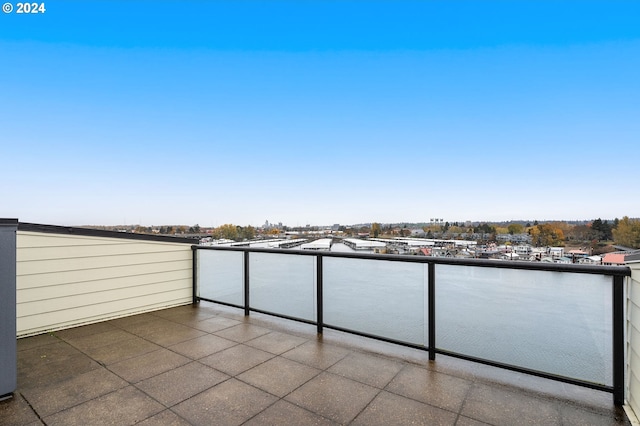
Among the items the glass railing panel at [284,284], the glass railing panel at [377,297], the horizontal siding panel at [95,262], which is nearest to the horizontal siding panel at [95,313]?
the horizontal siding panel at [95,262]

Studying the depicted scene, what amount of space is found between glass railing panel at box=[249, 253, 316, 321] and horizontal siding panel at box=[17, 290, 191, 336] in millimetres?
1522

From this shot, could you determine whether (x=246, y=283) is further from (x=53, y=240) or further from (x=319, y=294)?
(x=53, y=240)

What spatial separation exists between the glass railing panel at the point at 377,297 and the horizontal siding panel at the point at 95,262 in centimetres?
276

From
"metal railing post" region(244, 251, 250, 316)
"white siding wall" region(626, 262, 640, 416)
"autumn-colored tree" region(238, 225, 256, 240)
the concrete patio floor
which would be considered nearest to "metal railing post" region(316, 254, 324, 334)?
the concrete patio floor

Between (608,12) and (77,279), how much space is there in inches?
528

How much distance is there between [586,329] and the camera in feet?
6.98

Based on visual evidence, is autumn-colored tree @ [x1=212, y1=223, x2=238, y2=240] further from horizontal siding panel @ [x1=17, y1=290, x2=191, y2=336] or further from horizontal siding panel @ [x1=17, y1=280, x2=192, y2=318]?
horizontal siding panel @ [x1=17, y1=290, x2=191, y2=336]

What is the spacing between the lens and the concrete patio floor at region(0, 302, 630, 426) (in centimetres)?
186

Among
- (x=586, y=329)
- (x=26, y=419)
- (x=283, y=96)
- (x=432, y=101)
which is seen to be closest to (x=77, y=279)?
(x=26, y=419)

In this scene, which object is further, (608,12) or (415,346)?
(608,12)

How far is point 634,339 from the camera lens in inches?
71.4

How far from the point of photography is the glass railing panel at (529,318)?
2072 mm

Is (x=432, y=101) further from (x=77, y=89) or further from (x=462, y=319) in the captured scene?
(x=77, y=89)

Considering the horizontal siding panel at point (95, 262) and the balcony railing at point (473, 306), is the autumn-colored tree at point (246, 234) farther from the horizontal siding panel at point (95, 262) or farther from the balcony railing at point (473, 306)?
the balcony railing at point (473, 306)
